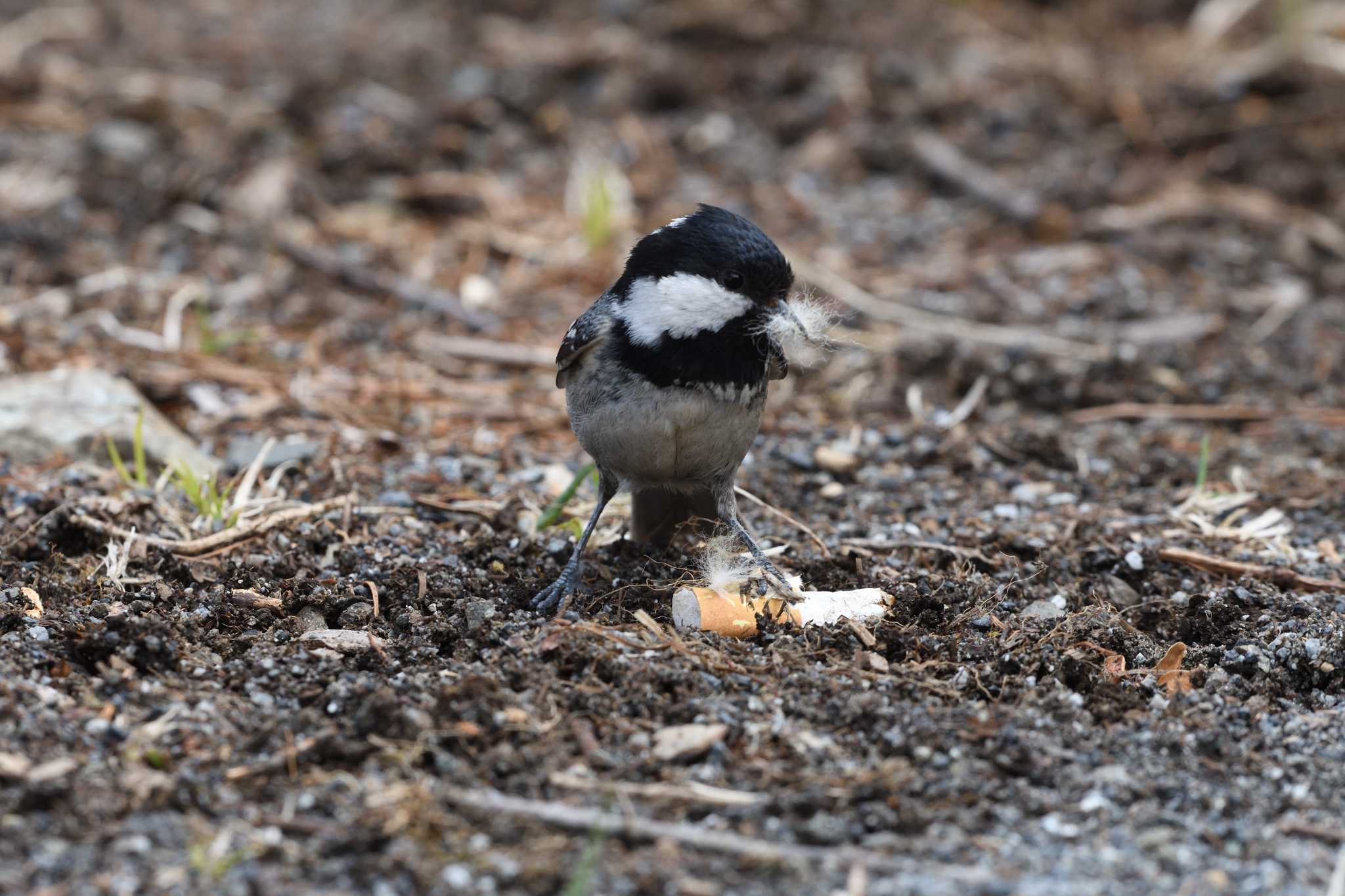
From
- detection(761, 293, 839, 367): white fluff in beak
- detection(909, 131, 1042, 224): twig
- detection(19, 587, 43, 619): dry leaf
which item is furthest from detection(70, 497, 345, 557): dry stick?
detection(909, 131, 1042, 224): twig

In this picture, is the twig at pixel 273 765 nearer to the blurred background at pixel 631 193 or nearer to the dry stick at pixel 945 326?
the blurred background at pixel 631 193

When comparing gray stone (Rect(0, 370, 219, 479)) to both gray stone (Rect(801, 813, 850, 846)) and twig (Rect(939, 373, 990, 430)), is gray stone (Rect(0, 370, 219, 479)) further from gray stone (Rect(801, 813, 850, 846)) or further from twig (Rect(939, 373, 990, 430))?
twig (Rect(939, 373, 990, 430))

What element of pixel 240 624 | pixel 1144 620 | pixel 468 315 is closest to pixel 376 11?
pixel 468 315

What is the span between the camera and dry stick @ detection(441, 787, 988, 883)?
2.51 m

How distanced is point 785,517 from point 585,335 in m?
0.86

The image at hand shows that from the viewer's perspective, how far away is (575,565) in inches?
146

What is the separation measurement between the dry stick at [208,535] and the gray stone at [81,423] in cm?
50

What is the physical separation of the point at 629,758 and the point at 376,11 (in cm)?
681

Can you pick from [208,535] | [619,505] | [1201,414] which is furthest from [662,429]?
[1201,414]

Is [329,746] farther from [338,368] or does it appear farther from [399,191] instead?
[399,191]

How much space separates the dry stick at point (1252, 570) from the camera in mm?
3734

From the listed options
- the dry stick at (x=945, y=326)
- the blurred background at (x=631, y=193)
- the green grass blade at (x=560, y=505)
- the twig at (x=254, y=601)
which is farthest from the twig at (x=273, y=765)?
the dry stick at (x=945, y=326)

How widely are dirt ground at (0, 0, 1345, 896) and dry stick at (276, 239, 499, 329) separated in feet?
0.07

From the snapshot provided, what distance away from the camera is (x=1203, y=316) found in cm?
588
